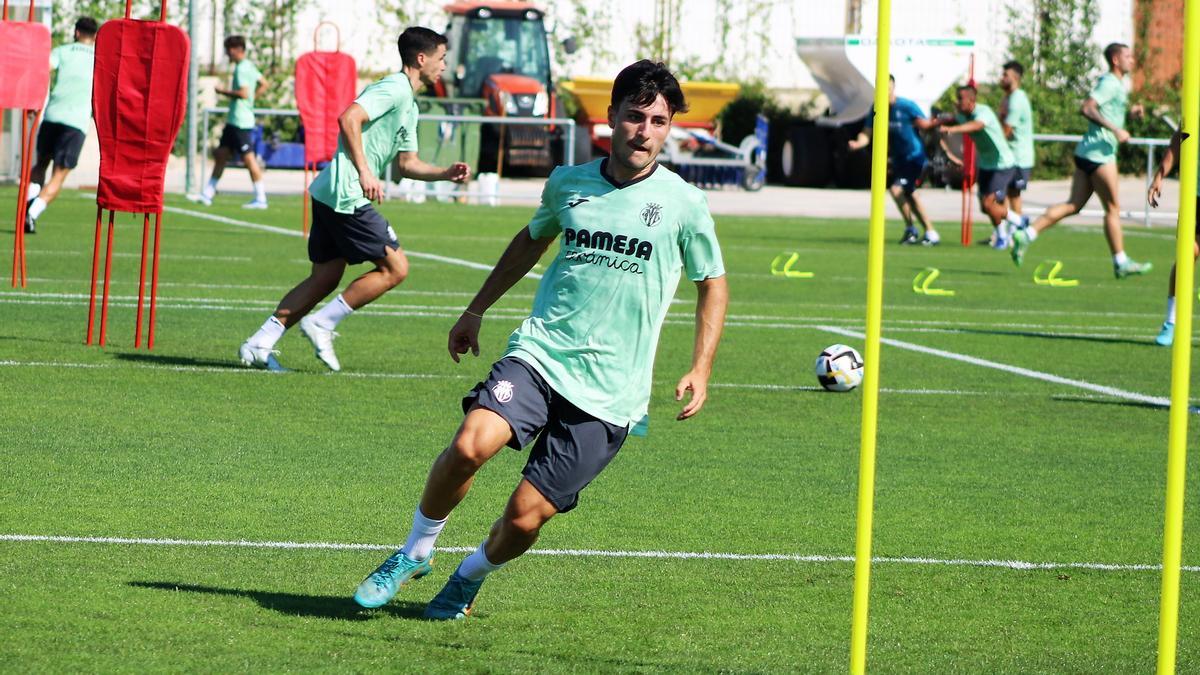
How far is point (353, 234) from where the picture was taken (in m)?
11.0

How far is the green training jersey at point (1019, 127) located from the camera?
24344 mm

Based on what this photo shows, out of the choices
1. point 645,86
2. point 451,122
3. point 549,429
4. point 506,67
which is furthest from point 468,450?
point 506,67

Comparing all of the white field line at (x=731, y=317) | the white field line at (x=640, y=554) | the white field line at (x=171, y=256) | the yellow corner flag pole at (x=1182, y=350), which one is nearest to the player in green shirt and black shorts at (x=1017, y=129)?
the white field line at (x=731, y=317)

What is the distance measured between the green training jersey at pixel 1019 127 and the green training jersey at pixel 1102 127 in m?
4.73

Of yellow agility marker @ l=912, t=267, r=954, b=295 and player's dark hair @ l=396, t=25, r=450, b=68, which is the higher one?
player's dark hair @ l=396, t=25, r=450, b=68

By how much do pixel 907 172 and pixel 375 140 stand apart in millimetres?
14826

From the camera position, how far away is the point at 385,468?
8477 millimetres

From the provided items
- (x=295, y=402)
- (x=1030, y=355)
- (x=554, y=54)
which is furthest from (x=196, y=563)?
(x=554, y=54)

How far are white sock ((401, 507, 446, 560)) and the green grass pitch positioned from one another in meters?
0.20

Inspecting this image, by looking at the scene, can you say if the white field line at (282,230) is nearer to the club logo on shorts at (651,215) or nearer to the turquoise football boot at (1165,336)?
the turquoise football boot at (1165,336)

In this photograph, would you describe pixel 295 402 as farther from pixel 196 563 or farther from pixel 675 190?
pixel 675 190

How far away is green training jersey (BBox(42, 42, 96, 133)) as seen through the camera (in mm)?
20078

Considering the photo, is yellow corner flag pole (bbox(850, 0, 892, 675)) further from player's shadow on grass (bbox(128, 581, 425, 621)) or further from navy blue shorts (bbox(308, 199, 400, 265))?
navy blue shorts (bbox(308, 199, 400, 265))

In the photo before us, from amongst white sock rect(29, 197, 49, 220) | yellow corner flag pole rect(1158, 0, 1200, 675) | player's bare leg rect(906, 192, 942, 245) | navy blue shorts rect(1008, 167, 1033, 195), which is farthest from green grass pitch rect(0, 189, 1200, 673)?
player's bare leg rect(906, 192, 942, 245)
